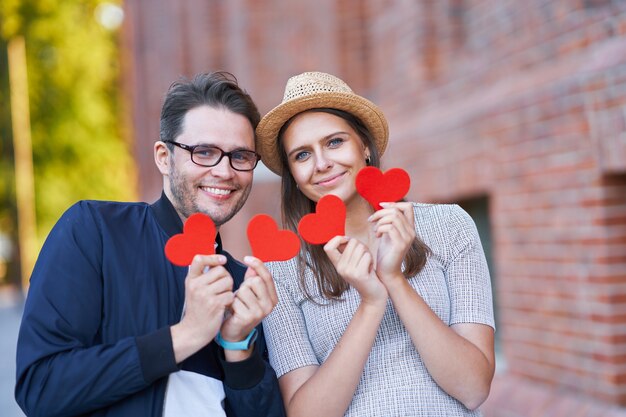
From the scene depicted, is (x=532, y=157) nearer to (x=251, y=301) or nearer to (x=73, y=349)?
(x=251, y=301)

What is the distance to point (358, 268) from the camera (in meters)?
2.16

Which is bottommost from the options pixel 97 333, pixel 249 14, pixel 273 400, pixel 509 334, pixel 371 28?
pixel 509 334

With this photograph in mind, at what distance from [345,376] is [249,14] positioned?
26.4 ft

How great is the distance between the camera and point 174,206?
239 centimetres

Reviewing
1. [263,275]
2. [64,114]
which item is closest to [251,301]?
[263,275]

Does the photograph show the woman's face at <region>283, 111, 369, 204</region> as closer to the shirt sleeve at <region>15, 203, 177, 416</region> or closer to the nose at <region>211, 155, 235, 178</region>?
the nose at <region>211, 155, 235, 178</region>

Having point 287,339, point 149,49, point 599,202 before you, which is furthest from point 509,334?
point 149,49

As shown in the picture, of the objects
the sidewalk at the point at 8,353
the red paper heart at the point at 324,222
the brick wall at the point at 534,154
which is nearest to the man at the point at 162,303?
the red paper heart at the point at 324,222

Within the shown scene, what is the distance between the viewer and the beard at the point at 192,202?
2330 mm

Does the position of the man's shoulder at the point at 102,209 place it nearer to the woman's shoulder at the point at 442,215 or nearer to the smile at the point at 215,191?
the smile at the point at 215,191

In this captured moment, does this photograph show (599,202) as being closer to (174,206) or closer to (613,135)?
(613,135)

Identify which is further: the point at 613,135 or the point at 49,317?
the point at 613,135

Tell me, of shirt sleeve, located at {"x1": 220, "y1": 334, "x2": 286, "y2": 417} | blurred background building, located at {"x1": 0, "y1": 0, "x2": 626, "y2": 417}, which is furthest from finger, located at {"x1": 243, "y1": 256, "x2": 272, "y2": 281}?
blurred background building, located at {"x1": 0, "y1": 0, "x2": 626, "y2": 417}

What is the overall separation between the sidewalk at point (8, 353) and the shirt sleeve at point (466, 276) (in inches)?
254
